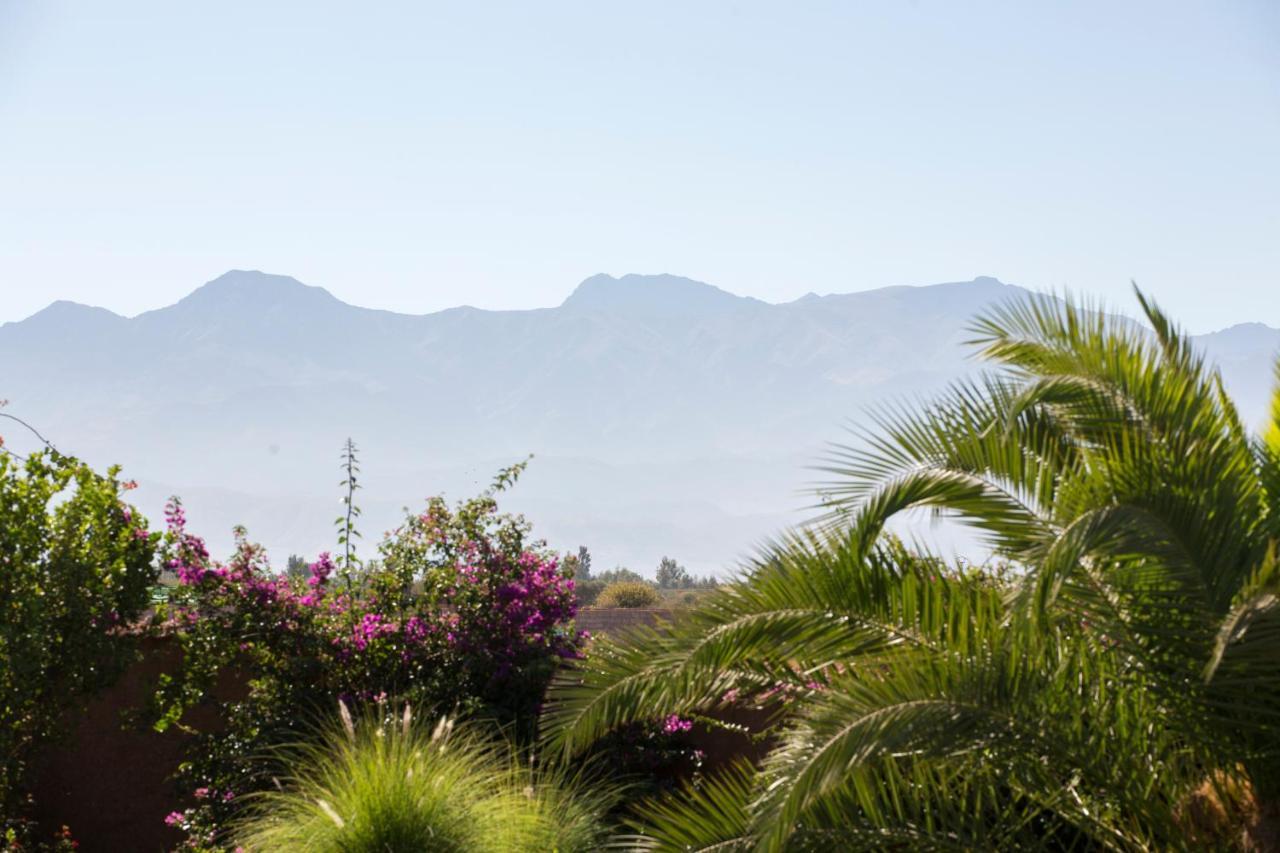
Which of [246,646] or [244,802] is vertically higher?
[246,646]

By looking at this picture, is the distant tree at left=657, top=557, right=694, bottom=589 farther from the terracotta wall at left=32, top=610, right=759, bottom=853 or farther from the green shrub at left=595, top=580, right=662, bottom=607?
the terracotta wall at left=32, top=610, right=759, bottom=853

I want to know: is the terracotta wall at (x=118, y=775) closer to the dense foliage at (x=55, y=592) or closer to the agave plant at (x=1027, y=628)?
the dense foliage at (x=55, y=592)

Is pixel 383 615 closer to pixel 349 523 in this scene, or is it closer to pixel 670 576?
pixel 349 523

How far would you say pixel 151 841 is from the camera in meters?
9.51

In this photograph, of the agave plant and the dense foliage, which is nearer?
the agave plant

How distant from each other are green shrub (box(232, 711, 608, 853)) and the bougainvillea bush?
1.83m

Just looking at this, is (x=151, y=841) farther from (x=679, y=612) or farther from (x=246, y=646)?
(x=679, y=612)

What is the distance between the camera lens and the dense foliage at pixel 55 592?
27.5 ft

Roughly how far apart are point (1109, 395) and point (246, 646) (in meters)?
6.16

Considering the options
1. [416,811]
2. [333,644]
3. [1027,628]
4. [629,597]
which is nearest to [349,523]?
[333,644]

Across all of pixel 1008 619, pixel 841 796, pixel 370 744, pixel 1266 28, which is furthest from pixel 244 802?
pixel 1266 28

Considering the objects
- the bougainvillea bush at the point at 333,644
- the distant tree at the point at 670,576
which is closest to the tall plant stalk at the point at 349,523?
the bougainvillea bush at the point at 333,644

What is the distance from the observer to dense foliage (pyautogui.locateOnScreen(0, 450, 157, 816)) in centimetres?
838

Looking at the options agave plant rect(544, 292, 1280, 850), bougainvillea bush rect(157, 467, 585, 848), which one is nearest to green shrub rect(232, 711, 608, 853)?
agave plant rect(544, 292, 1280, 850)
